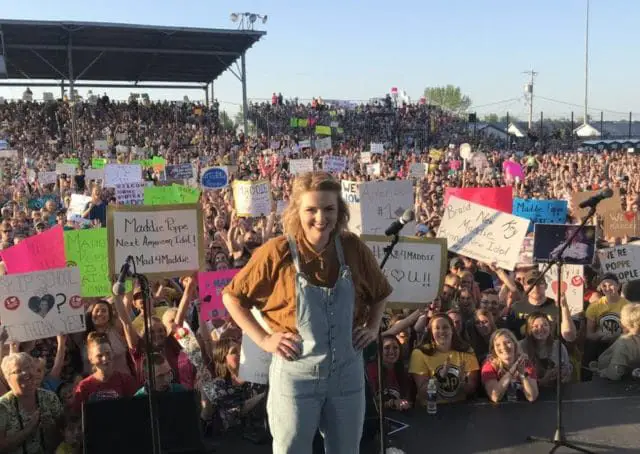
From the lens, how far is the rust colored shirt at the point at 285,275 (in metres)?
2.37

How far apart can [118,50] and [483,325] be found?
28.0 metres

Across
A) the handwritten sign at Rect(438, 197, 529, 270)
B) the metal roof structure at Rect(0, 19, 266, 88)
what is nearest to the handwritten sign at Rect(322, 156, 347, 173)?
the handwritten sign at Rect(438, 197, 529, 270)

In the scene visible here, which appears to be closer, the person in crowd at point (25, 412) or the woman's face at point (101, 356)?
the person in crowd at point (25, 412)

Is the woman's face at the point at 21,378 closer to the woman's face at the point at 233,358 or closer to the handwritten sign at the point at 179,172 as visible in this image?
the woman's face at the point at 233,358

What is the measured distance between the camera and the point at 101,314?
187 inches

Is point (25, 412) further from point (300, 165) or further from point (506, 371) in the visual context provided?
point (300, 165)

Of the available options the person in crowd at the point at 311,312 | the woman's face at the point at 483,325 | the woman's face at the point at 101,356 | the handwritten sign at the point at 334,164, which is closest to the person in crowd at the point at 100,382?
the woman's face at the point at 101,356

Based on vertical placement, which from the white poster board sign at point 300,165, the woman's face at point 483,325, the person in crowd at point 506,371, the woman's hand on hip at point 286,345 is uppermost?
the white poster board sign at point 300,165

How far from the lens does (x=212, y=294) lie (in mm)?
5129

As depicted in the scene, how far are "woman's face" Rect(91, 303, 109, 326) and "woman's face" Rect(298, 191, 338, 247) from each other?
286 cm

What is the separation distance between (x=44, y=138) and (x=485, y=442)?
1205 inches

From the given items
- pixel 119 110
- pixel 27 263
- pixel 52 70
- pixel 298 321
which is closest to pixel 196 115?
pixel 119 110

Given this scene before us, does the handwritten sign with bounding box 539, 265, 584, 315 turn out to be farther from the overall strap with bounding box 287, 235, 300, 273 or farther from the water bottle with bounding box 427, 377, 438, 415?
the overall strap with bounding box 287, 235, 300, 273

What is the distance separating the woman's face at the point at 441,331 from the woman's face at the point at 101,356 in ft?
6.97
